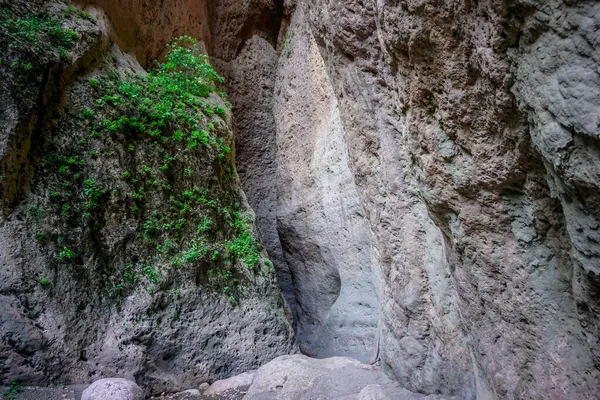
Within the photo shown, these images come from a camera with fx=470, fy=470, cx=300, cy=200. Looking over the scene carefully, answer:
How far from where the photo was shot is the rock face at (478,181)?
6.49 ft

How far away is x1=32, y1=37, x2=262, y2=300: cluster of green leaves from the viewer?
625 centimetres

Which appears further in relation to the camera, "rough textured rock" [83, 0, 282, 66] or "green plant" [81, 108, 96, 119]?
"rough textured rock" [83, 0, 282, 66]

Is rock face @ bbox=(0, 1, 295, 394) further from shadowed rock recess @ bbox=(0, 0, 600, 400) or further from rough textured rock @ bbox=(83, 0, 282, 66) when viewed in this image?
rough textured rock @ bbox=(83, 0, 282, 66)

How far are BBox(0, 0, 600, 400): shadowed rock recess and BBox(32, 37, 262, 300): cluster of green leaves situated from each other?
0.03m

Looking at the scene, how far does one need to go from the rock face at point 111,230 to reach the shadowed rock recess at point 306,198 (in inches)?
1.1

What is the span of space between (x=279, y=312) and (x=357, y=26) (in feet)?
14.5

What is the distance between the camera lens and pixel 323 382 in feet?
15.8

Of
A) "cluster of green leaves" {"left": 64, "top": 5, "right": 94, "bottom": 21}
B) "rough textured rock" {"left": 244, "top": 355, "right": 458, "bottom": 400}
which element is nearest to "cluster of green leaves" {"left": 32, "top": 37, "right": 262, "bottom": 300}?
"cluster of green leaves" {"left": 64, "top": 5, "right": 94, "bottom": 21}

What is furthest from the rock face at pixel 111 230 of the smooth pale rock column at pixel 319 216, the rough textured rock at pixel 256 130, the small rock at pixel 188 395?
the rough textured rock at pixel 256 130

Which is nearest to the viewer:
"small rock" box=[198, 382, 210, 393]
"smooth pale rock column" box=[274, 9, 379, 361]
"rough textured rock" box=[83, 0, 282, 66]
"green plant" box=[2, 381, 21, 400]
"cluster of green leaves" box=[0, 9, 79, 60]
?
"green plant" box=[2, 381, 21, 400]

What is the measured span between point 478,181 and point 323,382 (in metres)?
2.93

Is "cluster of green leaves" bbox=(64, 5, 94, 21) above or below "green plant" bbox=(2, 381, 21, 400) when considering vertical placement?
above

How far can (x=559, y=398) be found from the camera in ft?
8.08

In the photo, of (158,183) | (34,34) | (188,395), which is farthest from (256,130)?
(188,395)
